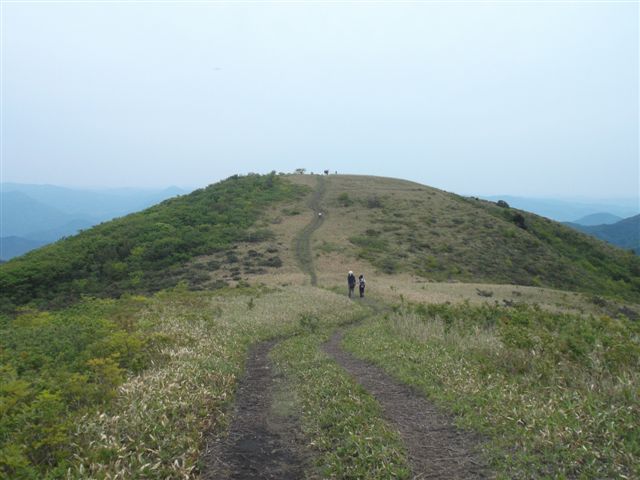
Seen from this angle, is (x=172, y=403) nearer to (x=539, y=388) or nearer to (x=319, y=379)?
(x=319, y=379)

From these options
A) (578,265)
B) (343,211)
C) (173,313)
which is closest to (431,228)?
(343,211)

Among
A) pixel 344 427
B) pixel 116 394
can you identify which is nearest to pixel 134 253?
pixel 116 394

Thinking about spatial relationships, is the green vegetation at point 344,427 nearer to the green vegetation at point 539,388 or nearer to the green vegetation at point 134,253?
the green vegetation at point 539,388

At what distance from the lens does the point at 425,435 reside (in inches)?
275

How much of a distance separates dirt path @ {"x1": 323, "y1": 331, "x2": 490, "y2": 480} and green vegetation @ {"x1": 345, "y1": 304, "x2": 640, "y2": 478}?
0.27 m

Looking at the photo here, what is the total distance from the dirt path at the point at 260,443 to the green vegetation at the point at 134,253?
2781 centimetres

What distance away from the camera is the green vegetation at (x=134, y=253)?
3709cm

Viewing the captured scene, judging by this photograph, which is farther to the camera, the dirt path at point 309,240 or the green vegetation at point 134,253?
the dirt path at point 309,240

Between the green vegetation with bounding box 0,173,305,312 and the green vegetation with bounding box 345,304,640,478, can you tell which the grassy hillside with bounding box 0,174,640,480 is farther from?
the green vegetation with bounding box 0,173,305,312

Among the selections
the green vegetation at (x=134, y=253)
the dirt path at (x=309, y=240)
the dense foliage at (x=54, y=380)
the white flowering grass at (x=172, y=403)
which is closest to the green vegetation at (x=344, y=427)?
the white flowering grass at (x=172, y=403)

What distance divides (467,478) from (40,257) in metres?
47.7

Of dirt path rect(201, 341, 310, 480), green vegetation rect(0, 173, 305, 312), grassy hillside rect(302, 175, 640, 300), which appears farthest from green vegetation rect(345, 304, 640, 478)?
grassy hillside rect(302, 175, 640, 300)

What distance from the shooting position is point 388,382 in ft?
32.9

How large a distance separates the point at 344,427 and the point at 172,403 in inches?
119
